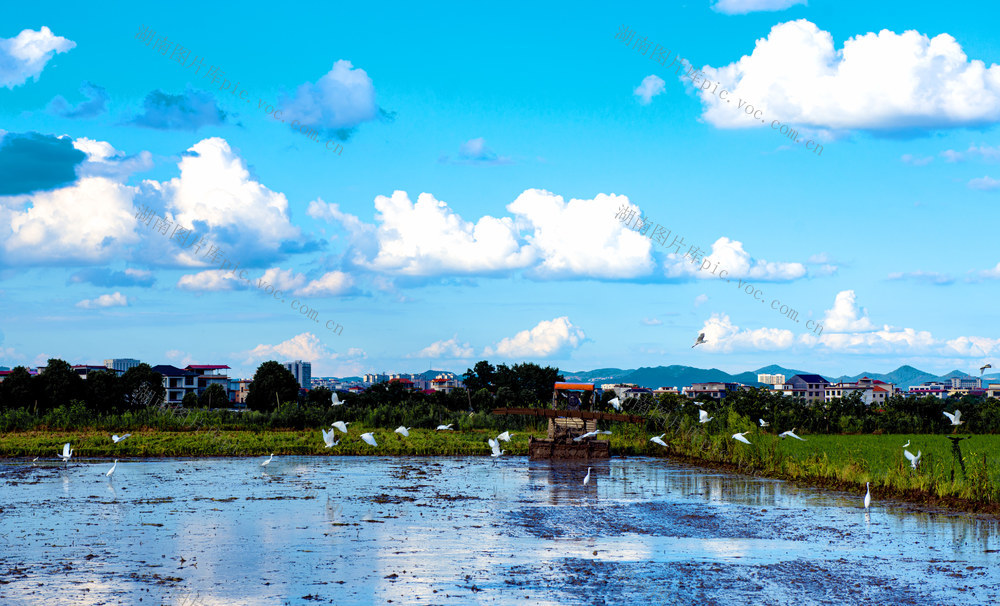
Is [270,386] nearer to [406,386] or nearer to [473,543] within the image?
[406,386]

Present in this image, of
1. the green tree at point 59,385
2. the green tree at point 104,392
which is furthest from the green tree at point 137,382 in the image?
the green tree at point 59,385

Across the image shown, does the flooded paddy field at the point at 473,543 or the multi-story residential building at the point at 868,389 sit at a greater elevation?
the flooded paddy field at the point at 473,543

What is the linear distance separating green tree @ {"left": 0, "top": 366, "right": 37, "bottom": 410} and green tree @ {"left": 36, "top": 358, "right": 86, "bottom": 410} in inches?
29.2

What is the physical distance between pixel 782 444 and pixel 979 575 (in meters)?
23.1

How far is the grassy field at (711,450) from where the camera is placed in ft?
61.3

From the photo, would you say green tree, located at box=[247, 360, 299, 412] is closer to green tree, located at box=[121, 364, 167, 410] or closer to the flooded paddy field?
green tree, located at box=[121, 364, 167, 410]

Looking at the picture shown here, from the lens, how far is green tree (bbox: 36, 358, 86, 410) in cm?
6334

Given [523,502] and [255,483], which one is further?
[255,483]

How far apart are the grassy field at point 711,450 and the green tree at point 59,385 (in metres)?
30.9

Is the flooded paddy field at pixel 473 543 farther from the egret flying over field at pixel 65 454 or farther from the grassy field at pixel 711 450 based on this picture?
the egret flying over field at pixel 65 454

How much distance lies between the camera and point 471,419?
39594 mm

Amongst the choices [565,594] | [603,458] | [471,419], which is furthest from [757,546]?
[471,419]

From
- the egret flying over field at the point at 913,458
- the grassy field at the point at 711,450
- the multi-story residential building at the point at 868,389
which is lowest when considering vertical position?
the multi-story residential building at the point at 868,389

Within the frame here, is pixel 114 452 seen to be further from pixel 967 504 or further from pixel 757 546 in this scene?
pixel 967 504
